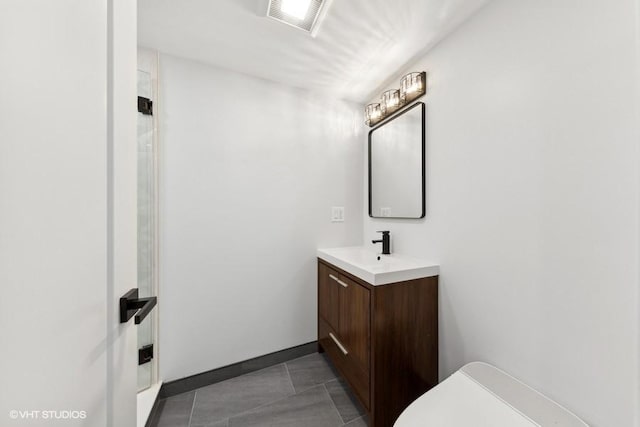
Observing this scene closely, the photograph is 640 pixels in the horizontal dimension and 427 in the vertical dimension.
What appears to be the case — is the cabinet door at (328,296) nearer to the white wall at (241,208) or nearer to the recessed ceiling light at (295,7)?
the white wall at (241,208)

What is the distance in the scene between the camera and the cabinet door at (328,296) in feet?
4.94

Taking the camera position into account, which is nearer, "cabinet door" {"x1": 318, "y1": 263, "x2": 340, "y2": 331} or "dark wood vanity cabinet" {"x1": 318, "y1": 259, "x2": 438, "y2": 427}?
"dark wood vanity cabinet" {"x1": 318, "y1": 259, "x2": 438, "y2": 427}

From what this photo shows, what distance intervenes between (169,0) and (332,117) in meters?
1.20

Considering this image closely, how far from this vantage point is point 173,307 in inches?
55.8

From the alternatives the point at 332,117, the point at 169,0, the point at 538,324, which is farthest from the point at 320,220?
the point at 169,0

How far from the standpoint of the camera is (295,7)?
1.11 meters

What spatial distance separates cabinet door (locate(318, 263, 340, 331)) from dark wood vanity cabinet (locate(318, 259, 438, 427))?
11 centimetres

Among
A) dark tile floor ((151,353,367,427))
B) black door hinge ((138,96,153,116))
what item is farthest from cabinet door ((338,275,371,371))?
black door hinge ((138,96,153,116))

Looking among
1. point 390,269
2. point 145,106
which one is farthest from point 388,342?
point 145,106

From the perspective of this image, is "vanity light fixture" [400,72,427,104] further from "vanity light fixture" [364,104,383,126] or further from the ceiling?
"vanity light fixture" [364,104,383,126]

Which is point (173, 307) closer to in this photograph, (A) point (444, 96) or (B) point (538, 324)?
(B) point (538, 324)

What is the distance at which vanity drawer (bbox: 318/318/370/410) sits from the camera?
118 cm
